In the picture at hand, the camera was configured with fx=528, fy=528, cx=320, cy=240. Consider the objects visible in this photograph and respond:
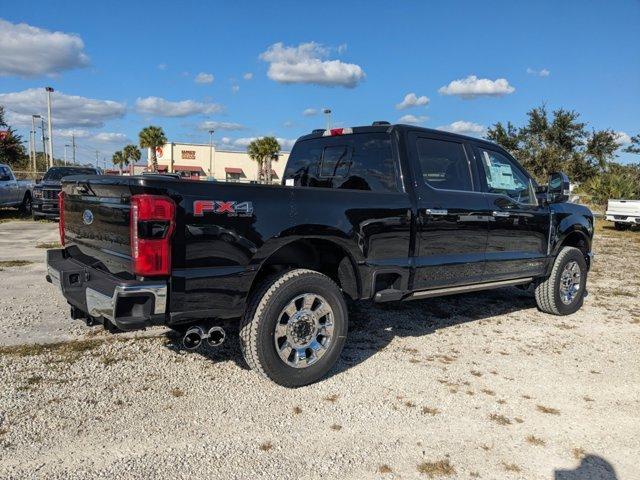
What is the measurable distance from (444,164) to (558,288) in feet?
8.22

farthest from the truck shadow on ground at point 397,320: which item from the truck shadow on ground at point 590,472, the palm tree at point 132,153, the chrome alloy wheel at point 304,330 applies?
the palm tree at point 132,153

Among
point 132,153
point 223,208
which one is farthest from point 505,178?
point 132,153

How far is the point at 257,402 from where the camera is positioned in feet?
12.1

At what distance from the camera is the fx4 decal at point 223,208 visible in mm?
3283

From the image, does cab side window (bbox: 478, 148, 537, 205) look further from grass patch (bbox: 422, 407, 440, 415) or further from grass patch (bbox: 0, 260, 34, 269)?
grass patch (bbox: 0, 260, 34, 269)

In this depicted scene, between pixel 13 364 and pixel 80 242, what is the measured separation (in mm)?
1095

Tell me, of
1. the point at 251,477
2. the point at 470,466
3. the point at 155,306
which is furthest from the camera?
the point at 155,306

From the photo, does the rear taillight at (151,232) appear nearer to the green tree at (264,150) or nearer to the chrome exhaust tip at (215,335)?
the chrome exhaust tip at (215,335)

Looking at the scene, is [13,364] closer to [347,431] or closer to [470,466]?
[347,431]

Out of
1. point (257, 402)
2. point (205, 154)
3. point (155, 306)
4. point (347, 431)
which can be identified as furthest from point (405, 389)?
point (205, 154)

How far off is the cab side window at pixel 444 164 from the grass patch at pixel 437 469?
248 cm

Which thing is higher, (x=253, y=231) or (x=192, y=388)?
(x=253, y=231)

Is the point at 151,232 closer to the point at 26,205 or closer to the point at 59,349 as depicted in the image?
the point at 59,349

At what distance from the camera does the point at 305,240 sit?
13.0 ft
